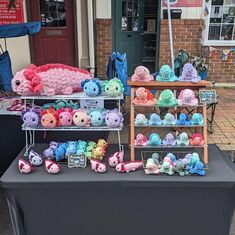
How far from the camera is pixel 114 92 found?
238cm

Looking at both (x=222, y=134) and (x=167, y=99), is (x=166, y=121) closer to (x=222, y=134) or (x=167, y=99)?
(x=167, y=99)

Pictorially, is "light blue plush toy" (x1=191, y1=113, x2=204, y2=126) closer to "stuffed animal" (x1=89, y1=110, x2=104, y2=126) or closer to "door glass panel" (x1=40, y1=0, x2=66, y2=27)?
"stuffed animal" (x1=89, y1=110, x2=104, y2=126)

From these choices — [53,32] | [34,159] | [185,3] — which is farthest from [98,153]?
[185,3]

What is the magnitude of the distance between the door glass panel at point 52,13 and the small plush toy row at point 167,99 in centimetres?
466

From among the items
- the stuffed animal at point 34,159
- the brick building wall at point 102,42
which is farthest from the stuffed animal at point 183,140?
the brick building wall at point 102,42

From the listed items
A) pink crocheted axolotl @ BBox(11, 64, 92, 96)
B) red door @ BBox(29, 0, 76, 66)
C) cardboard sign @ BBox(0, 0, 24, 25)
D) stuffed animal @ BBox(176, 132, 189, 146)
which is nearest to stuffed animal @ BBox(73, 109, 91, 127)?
pink crocheted axolotl @ BBox(11, 64, 92, 96)

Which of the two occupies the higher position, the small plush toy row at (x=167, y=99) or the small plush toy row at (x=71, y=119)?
the small plush toy row at (x=167, y=99)

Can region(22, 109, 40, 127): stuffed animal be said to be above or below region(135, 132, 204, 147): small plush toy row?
above

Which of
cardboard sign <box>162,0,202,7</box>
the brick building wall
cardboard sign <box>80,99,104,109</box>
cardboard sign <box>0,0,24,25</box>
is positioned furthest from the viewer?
the brick building wall

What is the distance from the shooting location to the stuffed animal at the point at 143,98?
239 centimetres

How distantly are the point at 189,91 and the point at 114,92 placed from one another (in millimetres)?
577

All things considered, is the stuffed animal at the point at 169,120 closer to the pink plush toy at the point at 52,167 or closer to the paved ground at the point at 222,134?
the pink plush toy at the point at 52,167
